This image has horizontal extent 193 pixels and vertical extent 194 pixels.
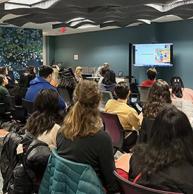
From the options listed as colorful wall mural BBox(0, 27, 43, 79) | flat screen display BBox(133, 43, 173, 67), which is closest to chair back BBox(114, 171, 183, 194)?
flat screen display BBox(133, 43, 173, 67)

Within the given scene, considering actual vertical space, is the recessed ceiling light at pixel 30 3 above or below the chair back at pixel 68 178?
above

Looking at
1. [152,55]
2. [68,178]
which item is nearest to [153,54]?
[152,55]

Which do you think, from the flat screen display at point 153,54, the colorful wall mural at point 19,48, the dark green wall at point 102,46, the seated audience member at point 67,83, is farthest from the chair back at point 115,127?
the colorful wall mural at point 19,48

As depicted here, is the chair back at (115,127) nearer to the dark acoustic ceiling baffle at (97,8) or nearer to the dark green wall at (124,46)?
the dark acoustic ceiling baffle at (97,8)

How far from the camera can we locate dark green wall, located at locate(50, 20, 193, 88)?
11.6m

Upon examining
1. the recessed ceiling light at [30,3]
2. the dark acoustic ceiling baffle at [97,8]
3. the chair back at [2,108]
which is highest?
the recessed ceiling light at [30,3]

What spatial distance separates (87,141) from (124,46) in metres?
11.8

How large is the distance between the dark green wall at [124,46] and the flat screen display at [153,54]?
1.05 ft

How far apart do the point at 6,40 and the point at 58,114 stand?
12009 mm

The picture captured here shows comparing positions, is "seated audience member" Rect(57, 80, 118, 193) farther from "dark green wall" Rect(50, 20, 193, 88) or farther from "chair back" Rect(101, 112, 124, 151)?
"dark green wall" Rect(50, 20, 193, 88)

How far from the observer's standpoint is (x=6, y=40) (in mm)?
14219

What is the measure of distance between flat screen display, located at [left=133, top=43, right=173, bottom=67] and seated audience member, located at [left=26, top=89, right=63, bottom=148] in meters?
9.30

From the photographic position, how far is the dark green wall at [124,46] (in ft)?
38.0

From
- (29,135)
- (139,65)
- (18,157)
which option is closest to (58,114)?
(29,135)
